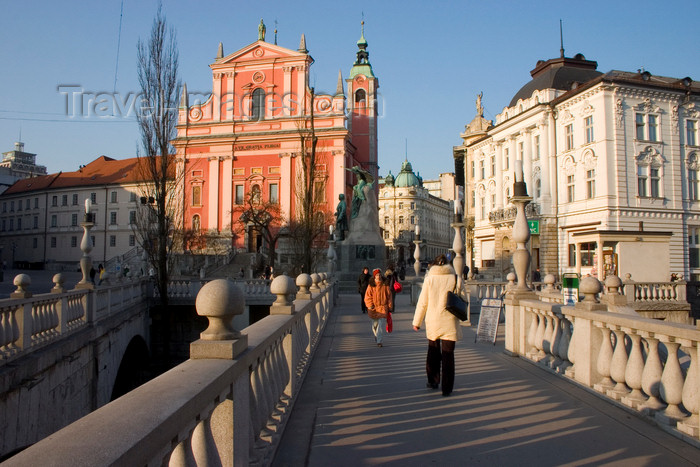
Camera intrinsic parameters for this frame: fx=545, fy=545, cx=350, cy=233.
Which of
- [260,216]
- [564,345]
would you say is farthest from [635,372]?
[260,216]

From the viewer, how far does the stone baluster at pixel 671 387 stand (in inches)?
171

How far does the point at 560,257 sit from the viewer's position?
126 ft

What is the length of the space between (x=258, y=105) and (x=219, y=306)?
54.7 meters

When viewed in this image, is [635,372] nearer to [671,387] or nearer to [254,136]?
[671,387]

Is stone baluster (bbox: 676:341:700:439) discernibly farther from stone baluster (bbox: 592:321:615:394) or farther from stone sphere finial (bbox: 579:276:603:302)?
stone sphere finial (bbox: 579:276:603:302)

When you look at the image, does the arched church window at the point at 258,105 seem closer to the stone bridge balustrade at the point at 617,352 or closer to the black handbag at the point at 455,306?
the stone bridge balustrade at the point at 617,352

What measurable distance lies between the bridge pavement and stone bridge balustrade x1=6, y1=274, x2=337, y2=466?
432 millimetres

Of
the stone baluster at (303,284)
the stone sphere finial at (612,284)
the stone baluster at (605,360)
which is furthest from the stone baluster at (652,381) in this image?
the stone sphere finial at (612,284)

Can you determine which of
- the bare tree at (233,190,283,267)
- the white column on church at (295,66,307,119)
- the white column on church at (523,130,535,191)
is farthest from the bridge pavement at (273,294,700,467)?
the white column on church at (295,66,307,119)

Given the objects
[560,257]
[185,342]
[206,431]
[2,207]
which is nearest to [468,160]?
[560,257]

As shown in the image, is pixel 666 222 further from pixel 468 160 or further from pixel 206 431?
pixel 206 431

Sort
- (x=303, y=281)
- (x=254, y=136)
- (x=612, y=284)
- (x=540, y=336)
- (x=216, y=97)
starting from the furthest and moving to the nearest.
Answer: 1. (x=216, y=97)
2. (x=254, y=136)
3. (x=612, y=284)
4. (x=303, y=281)
5. (x=540, y=336)

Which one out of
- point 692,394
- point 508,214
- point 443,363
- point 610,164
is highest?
point 610,164

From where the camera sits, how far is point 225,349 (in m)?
3.04
